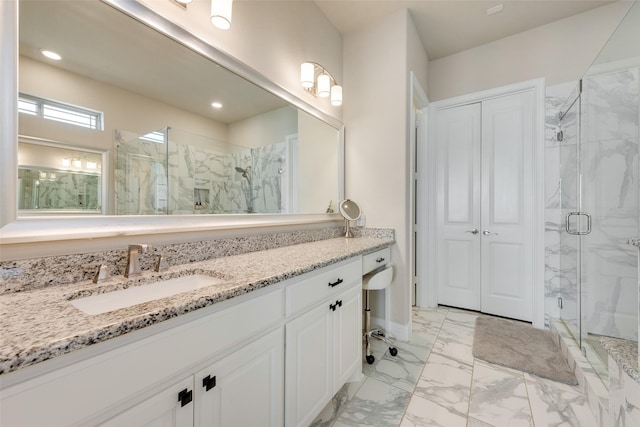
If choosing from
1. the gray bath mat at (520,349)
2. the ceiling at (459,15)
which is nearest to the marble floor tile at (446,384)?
the gray bath mat at (520,349)

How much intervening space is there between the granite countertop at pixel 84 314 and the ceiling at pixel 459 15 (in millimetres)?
2310

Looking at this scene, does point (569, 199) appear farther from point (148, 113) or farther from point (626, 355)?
point (148, 113)

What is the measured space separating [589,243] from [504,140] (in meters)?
1.19

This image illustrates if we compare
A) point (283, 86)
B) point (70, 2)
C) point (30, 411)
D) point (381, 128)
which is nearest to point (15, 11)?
point (70, 2)

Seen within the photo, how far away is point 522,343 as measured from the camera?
2.18 metres

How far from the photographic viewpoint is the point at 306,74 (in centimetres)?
199

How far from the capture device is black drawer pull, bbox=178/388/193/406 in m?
0.73

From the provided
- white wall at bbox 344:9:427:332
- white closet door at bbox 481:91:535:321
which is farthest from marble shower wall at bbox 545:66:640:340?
white wall at bbox 344:9:427:332

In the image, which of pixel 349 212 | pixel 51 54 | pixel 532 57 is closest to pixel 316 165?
pixel 349 212

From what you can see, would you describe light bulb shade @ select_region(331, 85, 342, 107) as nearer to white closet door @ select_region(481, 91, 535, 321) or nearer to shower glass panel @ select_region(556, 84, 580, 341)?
white closet door @ select_region(481, 91, 535, 321)

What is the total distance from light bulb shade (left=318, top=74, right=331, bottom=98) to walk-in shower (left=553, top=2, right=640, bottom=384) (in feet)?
6.68

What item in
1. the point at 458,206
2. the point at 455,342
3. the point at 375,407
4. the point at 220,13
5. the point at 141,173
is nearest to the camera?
the point at 141,173

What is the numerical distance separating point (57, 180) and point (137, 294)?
1.64 feet

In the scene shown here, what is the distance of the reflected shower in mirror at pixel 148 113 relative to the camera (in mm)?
923
